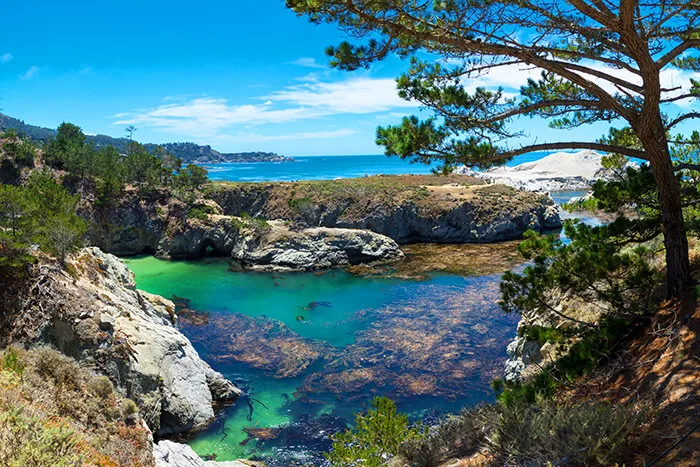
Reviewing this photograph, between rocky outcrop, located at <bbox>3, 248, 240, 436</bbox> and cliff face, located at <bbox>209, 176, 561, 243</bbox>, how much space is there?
92.4 ft

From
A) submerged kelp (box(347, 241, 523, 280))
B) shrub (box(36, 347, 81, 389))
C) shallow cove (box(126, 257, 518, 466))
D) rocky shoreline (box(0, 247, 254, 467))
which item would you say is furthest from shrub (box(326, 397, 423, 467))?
submerged kelp (box(347, 241, 523, 280))

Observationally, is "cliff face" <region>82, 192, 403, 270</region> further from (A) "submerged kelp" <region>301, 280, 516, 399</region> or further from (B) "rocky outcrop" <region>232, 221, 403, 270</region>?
(A) "submerged kelp" <region>301, 280, 516, 399</region>

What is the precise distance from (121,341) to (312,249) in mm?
26278

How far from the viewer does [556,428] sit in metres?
5.20

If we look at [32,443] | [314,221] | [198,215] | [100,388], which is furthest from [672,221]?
[314,221]

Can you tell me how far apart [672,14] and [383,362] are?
15988mm

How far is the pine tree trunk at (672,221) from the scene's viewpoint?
744 centimetres

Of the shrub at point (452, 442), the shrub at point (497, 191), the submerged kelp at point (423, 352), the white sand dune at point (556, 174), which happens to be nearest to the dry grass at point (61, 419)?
the shrub at point (452, 442)

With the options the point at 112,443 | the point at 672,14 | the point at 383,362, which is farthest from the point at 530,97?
the point at 383,362

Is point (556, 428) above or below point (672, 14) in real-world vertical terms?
below

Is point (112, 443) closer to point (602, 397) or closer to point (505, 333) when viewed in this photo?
point (602, 397)

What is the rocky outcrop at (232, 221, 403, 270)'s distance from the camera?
125 ft

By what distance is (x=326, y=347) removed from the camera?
21094mm

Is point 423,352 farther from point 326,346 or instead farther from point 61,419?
point 61,419
